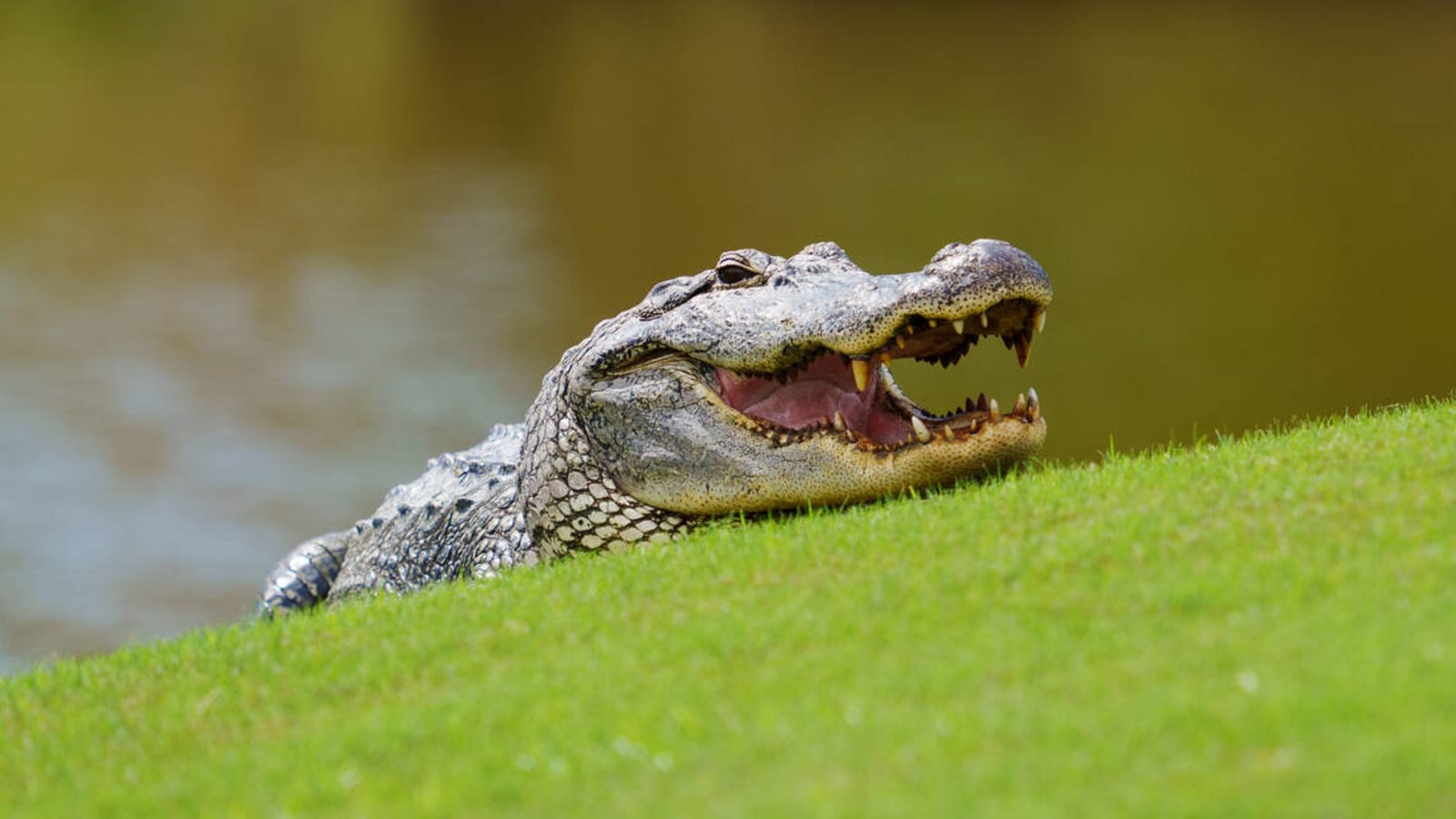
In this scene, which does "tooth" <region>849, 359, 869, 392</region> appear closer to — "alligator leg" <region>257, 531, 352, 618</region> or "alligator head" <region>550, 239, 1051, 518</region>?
"alligator head" <region>550, 239, 1051, 518</region>

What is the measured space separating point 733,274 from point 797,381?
441mm

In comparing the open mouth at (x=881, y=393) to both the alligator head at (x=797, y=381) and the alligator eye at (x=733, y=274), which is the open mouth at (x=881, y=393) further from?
the alligator eye at (x=733, y=274)

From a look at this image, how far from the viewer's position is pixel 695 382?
5.95 m

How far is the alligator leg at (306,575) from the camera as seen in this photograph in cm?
834

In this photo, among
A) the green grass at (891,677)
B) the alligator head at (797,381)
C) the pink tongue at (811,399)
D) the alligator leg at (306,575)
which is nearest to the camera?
the green grass at (891,677)

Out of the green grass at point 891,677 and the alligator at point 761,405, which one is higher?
the alligator at point 761,405

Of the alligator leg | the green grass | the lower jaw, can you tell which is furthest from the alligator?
the alligator leg

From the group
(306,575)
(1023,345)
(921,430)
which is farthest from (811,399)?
(306,575)

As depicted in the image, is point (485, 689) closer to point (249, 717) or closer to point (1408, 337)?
point (249, 717)

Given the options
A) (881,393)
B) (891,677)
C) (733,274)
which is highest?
(733,274)

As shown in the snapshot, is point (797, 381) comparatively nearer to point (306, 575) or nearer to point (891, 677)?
point (891, 677)

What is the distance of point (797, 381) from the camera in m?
5.98

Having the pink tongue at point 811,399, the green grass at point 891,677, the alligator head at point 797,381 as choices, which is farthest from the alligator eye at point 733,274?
the green grass at point 891,677

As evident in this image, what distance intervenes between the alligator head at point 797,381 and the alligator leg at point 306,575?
2.65 m
